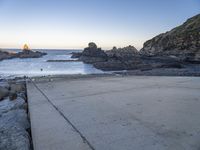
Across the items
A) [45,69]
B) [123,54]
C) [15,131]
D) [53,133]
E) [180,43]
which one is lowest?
[45,69]

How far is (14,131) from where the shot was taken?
4625 millimetres

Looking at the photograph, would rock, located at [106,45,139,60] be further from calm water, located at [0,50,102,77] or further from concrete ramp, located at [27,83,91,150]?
concrete ramp, located at [27,83,91,150]

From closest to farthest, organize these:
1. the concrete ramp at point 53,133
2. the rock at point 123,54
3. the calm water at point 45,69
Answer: the concrete ramp at point 53,133 → the calm water at point 45,69 → the rock at point 123,54

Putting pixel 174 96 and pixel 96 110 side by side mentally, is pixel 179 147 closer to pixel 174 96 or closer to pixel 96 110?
pixel 96 110

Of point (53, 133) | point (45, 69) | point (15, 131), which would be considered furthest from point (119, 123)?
point (45, 69)

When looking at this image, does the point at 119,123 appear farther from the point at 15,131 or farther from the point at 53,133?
the point at 15,131

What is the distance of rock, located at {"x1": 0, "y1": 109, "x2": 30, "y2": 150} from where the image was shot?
3.88m

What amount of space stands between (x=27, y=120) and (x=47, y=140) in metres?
2.04

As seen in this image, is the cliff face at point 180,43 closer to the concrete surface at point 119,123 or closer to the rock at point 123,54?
the rock at point 123,54

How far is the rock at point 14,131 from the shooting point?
12.7 feet

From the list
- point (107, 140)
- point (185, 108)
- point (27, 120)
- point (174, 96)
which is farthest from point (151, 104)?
point (27, 120)

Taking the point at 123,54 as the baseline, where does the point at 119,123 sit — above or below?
above

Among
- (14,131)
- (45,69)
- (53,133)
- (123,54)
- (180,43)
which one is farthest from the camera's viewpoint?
(180,43)

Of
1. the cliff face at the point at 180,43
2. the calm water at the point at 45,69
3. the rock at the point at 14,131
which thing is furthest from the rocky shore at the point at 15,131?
the cliff face at the point at 180,43
